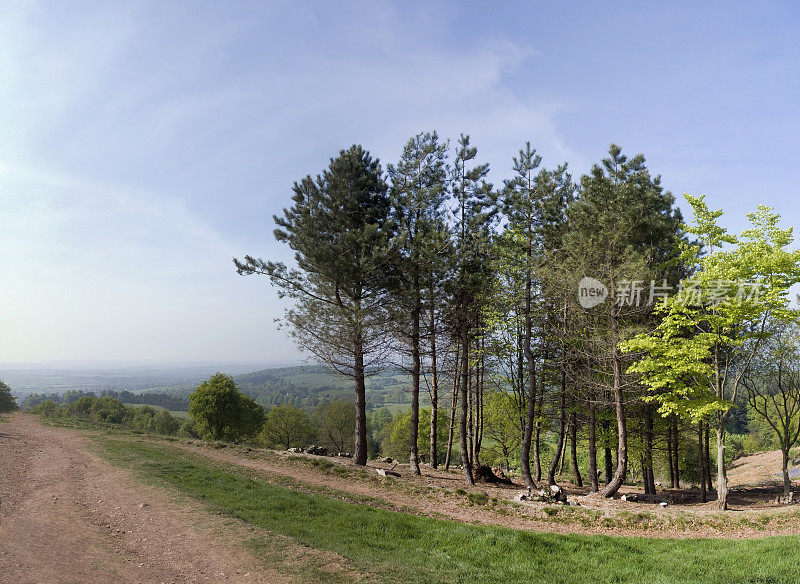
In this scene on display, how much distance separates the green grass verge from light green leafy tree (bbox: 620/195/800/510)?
598cm

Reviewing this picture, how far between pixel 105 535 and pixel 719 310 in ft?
65.8

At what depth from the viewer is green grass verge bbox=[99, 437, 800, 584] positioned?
7816 mm

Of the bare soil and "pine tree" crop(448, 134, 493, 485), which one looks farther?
"pine tree" crop(448, 134, 493, 485)

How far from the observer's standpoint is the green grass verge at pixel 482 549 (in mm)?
7816

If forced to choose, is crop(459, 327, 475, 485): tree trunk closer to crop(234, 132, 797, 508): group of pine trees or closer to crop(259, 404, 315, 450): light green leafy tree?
crop(234, 132, 797, 508): group of pine trees

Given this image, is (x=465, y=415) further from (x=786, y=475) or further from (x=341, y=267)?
(x=786, y=475)

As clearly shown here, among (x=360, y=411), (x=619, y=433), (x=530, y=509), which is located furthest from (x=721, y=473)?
(x=360, y=411)

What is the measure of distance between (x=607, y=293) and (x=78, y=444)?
90.2 ft

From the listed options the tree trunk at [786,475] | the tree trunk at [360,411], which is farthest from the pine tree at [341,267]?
the tree trunk at [786,475]

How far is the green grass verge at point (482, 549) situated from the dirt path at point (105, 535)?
129 cm

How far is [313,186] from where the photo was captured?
18469mm

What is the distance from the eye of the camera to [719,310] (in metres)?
14.6

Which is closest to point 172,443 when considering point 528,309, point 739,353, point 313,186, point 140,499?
point 140,499

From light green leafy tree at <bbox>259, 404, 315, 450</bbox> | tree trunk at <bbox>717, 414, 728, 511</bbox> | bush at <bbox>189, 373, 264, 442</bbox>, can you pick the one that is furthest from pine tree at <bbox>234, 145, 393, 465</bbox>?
light green leafy tree at <bbox>259, 404, 315, 450</bbox>
